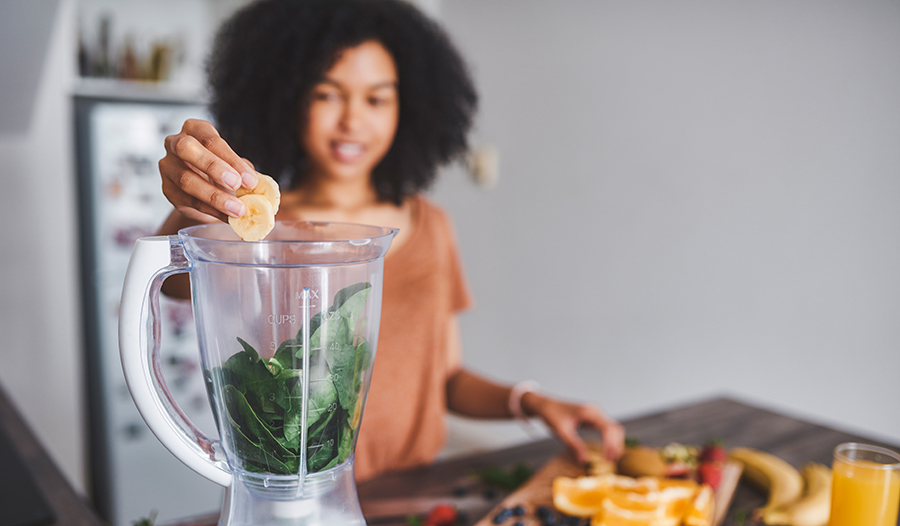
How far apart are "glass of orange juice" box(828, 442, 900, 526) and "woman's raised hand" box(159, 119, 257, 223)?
769 millimetres

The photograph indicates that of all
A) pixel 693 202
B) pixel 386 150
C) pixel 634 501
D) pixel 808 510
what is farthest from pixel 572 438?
pixel 693 202

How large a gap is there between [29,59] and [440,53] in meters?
1.49

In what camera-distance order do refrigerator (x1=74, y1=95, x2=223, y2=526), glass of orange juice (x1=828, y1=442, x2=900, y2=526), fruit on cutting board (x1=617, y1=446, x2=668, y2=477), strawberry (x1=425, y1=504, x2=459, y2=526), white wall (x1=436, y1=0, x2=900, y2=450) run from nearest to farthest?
glass of orange juice (x1=828, y1=442, x2=900, y2=526) < strawberry (x1=425, y1=504, x2=459, y2=526) < fruit on cutting board (x1=617, y1=446, x2=668, y2=477) < white wall (x1=436, y1=0, x2=900, y2=450) < refrigerator (x1=74, y1=95, x2=223, y2=526)

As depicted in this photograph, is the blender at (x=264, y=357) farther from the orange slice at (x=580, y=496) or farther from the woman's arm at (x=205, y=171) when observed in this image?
the orange slice at (x=580, y=496)

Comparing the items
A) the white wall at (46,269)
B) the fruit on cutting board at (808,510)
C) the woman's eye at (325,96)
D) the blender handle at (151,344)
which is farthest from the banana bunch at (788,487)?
the white wall at (46,269)

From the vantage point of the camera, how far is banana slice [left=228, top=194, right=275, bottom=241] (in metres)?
0.43

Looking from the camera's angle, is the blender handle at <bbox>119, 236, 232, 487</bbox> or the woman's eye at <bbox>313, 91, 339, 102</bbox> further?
A: the woman's eye at <bbox>313, 91, 339, 102</bbox>

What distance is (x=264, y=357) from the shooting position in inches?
17.6

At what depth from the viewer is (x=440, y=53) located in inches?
47.7

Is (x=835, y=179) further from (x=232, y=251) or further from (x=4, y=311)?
(x=4, y=311)

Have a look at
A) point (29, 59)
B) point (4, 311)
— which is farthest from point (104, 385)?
point (29, 59)

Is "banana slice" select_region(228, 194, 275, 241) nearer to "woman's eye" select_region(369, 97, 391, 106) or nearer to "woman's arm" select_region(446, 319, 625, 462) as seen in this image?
"woman's eye" select_region(369, 97, 391, 106)

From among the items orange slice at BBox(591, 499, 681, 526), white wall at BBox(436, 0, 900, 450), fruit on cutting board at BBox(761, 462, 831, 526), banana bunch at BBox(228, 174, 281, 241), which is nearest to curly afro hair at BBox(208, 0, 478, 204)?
banana bunch at BBox(228, 174, 281, 241)

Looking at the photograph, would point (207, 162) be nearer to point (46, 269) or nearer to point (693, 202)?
point (693, 202)
